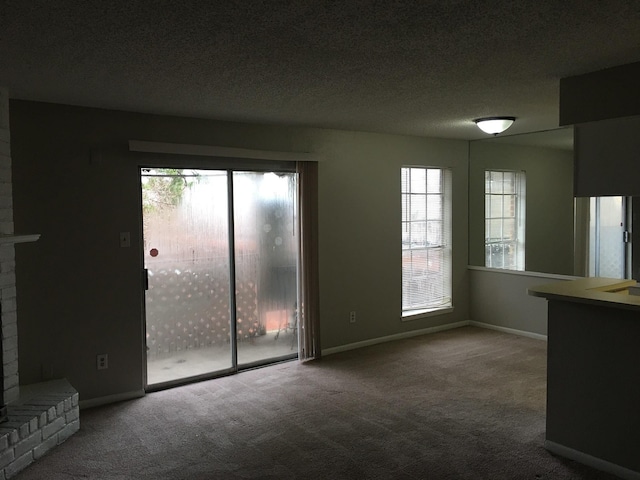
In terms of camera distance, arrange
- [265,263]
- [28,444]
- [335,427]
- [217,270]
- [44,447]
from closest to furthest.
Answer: [28,444]
[44,447]
[335,427]
[217,270]
[265,263]

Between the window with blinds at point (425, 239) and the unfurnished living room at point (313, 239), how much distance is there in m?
0.04

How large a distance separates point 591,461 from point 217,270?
3.21m

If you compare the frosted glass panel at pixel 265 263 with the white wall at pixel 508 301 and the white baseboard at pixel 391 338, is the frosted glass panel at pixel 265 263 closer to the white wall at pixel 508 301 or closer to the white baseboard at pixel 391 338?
the white baseboard at pixel 391 338

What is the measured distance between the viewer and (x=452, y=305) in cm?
654

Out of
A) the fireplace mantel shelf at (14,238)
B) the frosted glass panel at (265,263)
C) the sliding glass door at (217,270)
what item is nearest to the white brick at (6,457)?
the fireplace mantel shelf at (14,238)

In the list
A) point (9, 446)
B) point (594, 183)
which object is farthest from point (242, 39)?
point (9, 446)

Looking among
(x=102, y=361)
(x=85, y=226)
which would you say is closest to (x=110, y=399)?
(x=102, y=361)

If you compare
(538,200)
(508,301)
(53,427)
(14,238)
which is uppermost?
(538,200)

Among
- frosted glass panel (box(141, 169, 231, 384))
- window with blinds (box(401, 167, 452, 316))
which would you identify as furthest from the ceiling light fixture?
frosted glass panel (box(141, 169, 231, 384))

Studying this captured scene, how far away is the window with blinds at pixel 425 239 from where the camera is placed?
6.13 meters

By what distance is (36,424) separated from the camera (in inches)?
128

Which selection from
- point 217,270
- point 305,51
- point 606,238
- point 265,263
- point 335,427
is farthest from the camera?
point 606,238

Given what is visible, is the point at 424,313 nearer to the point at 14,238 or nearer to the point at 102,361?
the point at 102,361

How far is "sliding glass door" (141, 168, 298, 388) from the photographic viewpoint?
175 inches
